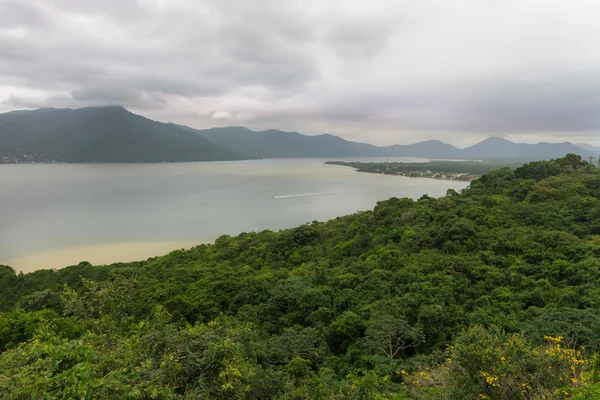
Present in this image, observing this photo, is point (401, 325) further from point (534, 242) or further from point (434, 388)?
point (534, 242)

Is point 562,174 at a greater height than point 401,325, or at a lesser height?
greater

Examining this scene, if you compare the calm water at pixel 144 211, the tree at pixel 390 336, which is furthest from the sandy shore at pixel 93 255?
the tree at pixel 390 336

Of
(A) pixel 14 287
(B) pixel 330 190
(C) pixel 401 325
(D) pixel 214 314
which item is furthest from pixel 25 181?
(C) pixel 401 325

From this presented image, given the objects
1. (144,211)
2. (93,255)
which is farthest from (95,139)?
(93,255)

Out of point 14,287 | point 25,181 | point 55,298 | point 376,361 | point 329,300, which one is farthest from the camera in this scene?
point 25,181

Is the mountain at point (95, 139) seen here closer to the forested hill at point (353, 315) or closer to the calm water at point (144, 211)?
the calm water at point (144, 211)

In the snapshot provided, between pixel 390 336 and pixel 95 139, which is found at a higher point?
pixel 95 139

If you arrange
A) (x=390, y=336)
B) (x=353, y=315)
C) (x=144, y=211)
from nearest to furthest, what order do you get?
(x=390, y=336)
(x=353, y=315)
(x=144, y=211)

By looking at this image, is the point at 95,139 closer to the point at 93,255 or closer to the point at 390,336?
the point at 93,255
